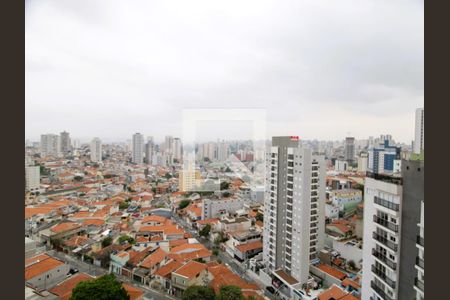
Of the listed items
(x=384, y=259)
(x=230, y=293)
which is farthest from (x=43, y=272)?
(x=384, y=259)

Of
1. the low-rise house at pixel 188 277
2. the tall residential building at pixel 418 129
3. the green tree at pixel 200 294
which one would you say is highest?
the tall residential building at pixel 418 129

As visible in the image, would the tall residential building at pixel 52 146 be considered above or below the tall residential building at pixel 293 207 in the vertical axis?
above

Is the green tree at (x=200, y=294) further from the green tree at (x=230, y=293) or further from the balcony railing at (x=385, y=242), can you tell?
the balcony railing at (x=385, y=242)

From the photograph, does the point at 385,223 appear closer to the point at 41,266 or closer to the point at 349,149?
the point at 349,149

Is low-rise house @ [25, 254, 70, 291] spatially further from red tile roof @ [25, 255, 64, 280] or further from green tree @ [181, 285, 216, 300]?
green tree @ [181, 285, 216, 300]

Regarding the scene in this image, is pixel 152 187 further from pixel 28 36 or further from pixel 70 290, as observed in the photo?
pixel 28 36

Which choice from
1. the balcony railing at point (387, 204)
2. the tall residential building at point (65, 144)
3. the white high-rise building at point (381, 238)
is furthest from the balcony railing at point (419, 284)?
the tall residential building at point (65, 144)
